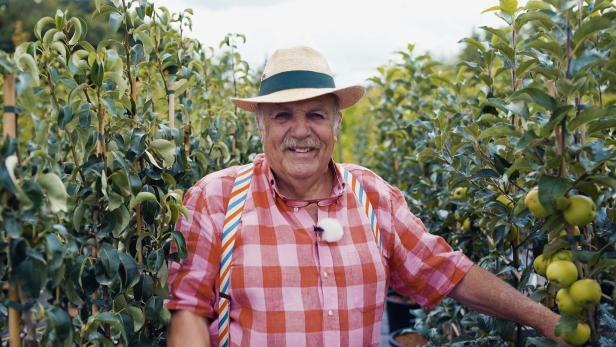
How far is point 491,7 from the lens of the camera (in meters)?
2.04

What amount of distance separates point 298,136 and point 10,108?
1049 millimetres

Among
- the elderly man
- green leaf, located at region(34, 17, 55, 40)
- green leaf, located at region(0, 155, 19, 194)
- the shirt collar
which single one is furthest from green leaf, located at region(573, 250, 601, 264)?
green leaf, located at region(34, 17, 55, 40)

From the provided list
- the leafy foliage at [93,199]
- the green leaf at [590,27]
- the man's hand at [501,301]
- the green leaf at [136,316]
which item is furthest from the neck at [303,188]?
the green leaf at [590,27]

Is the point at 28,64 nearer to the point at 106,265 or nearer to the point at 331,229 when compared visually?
the point at 106,265

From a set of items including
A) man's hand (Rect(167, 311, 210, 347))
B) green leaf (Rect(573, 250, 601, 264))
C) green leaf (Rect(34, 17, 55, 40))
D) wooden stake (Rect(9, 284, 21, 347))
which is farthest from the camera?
man's hand (Rect(167, 311, 210, 347))

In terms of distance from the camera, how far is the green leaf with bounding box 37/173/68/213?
131 cm

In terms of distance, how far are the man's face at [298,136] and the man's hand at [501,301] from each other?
Answer: 0.66 meters

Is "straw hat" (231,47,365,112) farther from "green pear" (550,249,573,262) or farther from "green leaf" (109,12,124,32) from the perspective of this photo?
"green pear" (550,249,573,262)

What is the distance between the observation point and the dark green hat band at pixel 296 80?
7.11ft

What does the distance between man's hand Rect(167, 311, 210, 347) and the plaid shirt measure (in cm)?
3

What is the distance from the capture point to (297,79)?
85.3 inches

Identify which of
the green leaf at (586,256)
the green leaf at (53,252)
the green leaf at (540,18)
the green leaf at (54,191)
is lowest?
the green leaf at (586,256)

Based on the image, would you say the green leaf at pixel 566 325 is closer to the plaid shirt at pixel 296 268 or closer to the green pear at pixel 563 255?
the green pear at pixel 563 255

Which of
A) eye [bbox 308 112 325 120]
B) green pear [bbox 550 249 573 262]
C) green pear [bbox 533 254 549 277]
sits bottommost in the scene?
green pear [bbox 533 254 549 277]
